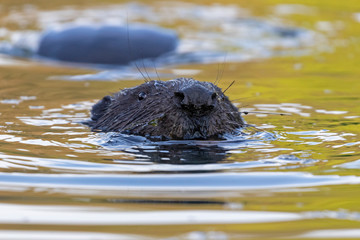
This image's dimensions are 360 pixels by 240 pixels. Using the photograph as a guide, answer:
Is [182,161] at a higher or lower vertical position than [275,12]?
lower

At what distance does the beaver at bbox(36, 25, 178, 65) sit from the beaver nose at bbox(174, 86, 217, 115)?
612 cm

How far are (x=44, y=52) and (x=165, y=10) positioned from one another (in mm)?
5702

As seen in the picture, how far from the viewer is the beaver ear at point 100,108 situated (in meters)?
6.66

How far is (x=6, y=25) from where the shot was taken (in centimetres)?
1466

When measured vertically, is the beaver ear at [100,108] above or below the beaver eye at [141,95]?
below

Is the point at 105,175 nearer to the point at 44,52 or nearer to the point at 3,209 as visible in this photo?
the point at 3,209

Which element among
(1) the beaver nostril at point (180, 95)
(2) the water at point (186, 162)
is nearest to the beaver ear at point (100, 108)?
(2) the water at point (186, 162)

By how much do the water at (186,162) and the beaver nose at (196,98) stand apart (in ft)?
1.14

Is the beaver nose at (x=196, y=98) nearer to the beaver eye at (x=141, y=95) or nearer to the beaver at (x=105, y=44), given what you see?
the beaver eye at (x=141, y=95)

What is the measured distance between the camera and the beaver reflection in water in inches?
200

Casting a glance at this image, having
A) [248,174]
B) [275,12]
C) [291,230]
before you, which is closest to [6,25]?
[275,12]

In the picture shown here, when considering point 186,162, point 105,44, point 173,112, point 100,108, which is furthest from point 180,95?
point 105,44

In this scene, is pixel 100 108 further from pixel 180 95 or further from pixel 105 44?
pixel 105 44

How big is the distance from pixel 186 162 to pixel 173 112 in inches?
19.7
